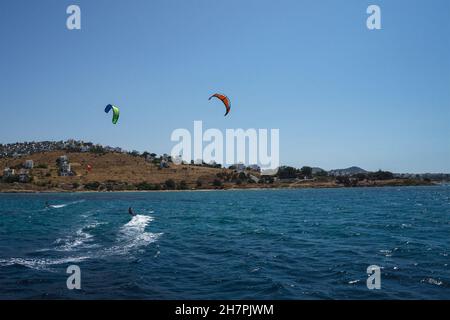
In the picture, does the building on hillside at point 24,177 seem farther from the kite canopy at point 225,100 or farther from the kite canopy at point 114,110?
the kite canopy at point 225,100

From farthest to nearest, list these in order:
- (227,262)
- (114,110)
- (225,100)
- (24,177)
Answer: (24,177) < (114,110) < (225,100) < (227,262)

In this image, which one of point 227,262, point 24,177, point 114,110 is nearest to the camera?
point 227,262

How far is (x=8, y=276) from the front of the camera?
68.1 feet

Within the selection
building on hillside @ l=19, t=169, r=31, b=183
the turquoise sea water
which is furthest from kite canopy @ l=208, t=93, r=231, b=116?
building on hillside @ l=19, t=169, r=31, b=183

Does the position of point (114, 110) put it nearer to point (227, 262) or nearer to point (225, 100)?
point (225, 100)

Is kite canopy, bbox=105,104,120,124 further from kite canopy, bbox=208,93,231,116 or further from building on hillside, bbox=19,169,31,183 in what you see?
building on hillside, bbox=19,169,31,183

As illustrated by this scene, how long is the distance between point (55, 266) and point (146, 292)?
8.11 metres

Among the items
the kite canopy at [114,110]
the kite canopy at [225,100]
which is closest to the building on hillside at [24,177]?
the kite canopy at [114,110]

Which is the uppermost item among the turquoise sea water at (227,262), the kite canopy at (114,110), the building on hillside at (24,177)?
the kite canopy at (114,110)

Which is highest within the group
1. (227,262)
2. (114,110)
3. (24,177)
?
(114,110)

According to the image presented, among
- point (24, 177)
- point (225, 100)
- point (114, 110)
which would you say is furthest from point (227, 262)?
point (24, 177)

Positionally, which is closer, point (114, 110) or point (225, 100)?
point (225, 100)

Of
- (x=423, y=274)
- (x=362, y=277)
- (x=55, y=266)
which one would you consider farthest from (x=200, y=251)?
(x=423, y=274)
